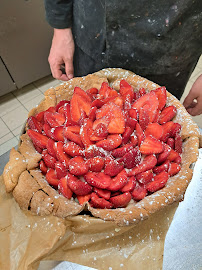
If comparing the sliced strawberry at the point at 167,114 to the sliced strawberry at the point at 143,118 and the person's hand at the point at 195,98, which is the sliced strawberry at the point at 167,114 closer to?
the sliced strawberry at the point at 143,118

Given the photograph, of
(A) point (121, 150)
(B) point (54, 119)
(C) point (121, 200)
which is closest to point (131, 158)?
(A) point (121, 150)

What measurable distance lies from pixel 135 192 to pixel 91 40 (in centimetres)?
74

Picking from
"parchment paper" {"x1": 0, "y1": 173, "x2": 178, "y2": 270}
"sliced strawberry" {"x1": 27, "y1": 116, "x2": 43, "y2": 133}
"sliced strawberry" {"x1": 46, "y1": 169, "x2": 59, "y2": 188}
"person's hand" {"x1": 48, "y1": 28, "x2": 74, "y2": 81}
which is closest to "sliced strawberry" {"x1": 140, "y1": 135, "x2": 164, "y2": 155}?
"parchment paper" {"x1": 0, "y1": 173, "x2": 178, "y2": 270}

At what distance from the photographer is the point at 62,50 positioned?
4.11 feet

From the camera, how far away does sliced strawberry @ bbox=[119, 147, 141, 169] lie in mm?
852

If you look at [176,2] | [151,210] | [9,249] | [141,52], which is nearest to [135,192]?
[151,210]

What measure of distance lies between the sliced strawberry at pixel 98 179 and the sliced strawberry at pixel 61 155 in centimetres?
10

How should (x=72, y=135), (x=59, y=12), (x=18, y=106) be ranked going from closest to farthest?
(x=72, y=135)
(x=59, y=12)
(x=18, y=106)

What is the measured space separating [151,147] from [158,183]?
13 cm

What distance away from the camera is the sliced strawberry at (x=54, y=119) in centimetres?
99

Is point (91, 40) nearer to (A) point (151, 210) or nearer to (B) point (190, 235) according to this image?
(A) point (151, 210)

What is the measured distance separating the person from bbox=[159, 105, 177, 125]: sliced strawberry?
206 millimetres

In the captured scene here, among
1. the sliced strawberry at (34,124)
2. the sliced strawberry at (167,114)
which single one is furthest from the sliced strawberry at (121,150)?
the sliced strawberry at (34,124)

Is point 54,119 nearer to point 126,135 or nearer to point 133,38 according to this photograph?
point 126,135
